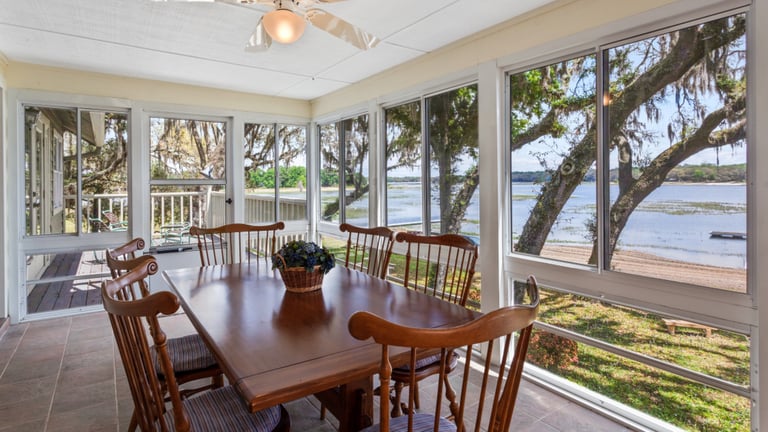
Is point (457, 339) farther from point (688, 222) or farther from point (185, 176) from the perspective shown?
point (185, 176)

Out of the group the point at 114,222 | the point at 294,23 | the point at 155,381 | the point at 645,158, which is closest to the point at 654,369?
the point at 645,158

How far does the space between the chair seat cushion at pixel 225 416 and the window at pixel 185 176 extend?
3490 mm

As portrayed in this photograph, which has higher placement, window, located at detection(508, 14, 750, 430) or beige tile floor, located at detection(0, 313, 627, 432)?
window, located at detection(508, 14, 750, 430)

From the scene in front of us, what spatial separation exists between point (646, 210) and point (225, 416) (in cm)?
225

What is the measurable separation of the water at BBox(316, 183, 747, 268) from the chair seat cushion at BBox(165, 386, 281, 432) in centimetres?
201

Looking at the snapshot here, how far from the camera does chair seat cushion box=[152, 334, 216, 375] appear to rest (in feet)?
6.08

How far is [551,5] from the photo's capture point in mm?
2480

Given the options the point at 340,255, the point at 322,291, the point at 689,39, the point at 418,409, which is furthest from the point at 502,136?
the point at 340,255

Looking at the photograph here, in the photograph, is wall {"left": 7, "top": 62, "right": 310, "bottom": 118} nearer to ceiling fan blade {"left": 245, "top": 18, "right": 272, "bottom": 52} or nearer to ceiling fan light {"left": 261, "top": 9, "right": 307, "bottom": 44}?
ceiling fan blade {"left": 245, "top": 18, "right": 272, "bottom": 52}

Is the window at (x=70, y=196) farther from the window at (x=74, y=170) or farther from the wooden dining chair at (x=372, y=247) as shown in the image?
the wooden dining chair at (x=372, y=247)

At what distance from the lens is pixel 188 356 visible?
192cm

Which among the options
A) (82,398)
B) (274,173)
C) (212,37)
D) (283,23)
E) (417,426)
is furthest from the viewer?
(274,173)

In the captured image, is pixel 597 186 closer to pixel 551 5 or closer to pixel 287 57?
pixel 551 5

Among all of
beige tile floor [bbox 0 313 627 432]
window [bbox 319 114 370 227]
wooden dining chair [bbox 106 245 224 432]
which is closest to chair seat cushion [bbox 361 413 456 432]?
wooden dining chair [bbox 106 245 224 432]
